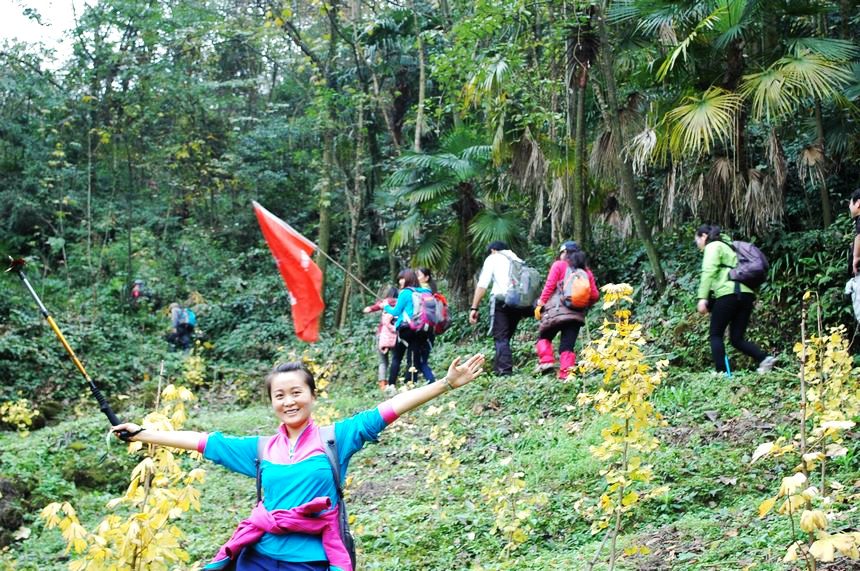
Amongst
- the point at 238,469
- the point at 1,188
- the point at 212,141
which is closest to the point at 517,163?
the point at 238,469

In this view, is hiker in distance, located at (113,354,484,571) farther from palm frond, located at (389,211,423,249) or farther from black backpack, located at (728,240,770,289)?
palm frond, located at (389,211,423,249)

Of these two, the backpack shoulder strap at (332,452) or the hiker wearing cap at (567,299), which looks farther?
the hiker wearing cap at (567,299)

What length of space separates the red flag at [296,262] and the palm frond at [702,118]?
4.40 metres

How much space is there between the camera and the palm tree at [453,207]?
584 inches

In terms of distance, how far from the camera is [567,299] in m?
9.95

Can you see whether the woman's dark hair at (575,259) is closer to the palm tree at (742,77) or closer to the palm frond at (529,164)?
the palm tree at (742,77)

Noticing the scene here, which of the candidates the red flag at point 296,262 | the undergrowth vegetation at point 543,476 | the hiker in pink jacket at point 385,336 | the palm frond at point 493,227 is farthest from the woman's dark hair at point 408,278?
the palm frond at point 493,227

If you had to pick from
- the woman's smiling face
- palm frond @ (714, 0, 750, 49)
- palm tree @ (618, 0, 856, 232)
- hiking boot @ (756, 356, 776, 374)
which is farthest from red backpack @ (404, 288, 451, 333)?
the woman's smiling face

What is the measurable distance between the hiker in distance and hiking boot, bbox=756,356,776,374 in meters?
5.93

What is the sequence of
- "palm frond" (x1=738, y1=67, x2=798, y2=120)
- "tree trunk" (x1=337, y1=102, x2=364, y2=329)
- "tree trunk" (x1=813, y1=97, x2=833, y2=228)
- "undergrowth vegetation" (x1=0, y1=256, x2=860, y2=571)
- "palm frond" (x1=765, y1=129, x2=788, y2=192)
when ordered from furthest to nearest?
"tree trunk" (x1=337, y1=102, x2=364, y2=329), "tree trunk" (x1=813, y1=97, x2=833, y2=228), "palm frond" (x1=765, y1=129, x2=788, y2=192), "palm frond" (x1=738, y1=67, x2=798, y2=120), "undergrowth vegetation" (x1=0, y1=256, x2=860, y2=571)

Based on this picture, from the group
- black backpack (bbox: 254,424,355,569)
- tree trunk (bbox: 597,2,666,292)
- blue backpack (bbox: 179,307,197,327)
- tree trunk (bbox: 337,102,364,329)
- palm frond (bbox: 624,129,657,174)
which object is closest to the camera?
black backpack (bbox: 254,424,355,569)

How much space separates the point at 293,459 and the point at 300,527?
30cm

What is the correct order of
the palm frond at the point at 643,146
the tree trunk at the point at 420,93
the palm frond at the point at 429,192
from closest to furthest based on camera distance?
the palm frond at the point at 643,146
the palm frond at the point at 429,192
the tree trunk at the point at 420,93

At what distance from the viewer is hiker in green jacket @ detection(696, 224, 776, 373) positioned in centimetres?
888
